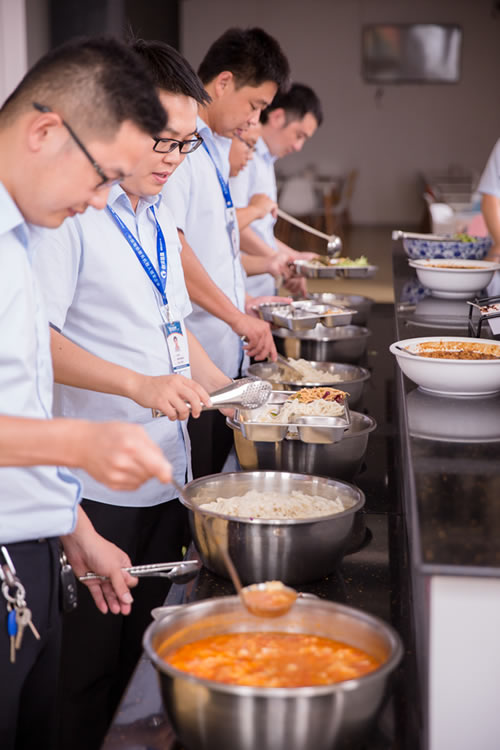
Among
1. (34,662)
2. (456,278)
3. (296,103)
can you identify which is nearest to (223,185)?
(456,278)

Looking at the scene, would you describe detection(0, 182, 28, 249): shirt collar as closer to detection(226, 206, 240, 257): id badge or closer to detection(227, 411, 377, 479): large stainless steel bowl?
detection(227, 411, 377, 479): large stainless steel bowl

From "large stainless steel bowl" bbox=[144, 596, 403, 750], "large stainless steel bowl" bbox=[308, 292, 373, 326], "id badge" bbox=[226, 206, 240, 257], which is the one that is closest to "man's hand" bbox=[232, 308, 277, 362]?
"id badge" bbox=[226, 206, 240, 257]

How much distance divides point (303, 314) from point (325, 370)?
1.56ft

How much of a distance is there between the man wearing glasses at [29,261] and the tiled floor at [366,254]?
12.3 feet

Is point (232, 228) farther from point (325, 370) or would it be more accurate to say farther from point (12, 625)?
point (12, 625)

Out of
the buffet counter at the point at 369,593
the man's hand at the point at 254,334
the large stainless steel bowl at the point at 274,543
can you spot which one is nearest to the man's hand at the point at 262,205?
the man's hand at the point at 254,334

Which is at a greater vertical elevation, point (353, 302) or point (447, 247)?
point (447, 247)

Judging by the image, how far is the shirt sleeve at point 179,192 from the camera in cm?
235

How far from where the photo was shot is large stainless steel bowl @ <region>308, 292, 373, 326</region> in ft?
10.6

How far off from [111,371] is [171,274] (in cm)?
35

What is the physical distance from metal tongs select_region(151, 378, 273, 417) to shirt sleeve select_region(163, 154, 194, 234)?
0.71 metres

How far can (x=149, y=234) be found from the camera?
6.00 feet

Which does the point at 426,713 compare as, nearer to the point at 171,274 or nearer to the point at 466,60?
the point at 171,274

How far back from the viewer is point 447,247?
10.9ft
